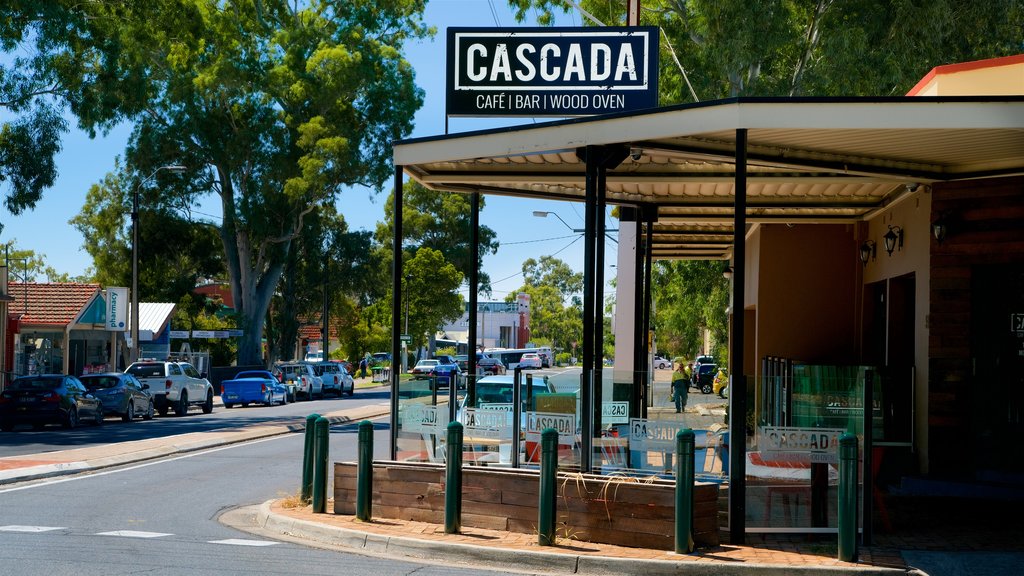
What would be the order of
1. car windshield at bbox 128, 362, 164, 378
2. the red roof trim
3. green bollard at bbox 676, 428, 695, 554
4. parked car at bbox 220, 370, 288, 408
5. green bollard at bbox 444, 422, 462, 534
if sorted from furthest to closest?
parked car at bbox 220, 370, 288, 408 → car windshield at bbox 128, 362, 164, 378 → the red roof trim → green bollard at bbox 444, 422, 462, 534 → green bollard at bbox 676, 428, 695, 554

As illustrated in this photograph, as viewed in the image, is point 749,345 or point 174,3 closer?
point 749,345

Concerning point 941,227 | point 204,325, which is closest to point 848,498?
point 941,227

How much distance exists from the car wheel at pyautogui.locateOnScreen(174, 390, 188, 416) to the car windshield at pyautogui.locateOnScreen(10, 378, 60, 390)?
782 cm

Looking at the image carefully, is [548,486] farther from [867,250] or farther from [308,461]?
[867,250]

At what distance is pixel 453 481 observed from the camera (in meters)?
11.0

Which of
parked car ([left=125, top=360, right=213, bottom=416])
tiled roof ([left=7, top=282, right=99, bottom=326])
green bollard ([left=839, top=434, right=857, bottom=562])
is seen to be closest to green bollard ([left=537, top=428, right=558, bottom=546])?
green bollard ([left=839, top=434, right=857, bottom=562])

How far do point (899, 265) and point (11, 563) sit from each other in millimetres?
11536

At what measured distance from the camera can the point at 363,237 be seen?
6575 centimetres

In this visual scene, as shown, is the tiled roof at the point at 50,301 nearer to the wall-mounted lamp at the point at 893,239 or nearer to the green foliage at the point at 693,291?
the green foliage at the point at 693,291

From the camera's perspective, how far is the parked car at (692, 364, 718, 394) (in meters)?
53.3

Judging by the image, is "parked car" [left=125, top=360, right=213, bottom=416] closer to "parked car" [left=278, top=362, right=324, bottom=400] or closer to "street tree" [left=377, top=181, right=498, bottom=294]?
"parked car" [left=278, top=362, right=324, bottom=400]

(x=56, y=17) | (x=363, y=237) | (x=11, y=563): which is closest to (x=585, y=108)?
(x=11, y=563)

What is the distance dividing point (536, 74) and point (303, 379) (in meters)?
34.8

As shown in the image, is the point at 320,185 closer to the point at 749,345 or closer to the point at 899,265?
the point at 749,345
